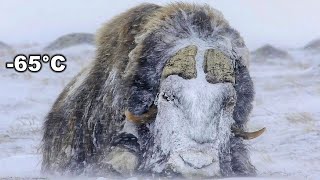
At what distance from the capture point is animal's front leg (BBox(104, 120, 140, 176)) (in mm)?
6020

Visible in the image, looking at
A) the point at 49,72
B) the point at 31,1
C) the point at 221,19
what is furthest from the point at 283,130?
the point at 31,1

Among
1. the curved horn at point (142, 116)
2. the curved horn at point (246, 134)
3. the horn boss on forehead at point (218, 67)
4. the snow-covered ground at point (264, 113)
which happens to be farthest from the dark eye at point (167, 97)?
the snow-covered ground at point (264, 113)

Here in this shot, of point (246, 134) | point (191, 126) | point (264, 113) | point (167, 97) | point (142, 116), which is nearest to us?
point (191, 126)

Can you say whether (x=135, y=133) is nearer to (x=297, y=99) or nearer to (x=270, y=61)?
(x=297, y=99)

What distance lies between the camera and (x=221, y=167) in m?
5.88

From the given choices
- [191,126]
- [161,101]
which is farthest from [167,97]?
[191,126]

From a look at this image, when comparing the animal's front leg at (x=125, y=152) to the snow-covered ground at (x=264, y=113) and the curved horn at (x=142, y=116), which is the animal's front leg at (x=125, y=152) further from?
the snow-covered ground at (x=264, y=113)

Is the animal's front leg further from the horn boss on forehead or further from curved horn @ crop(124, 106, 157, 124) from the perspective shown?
the horn boss on forehead

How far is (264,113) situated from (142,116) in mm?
4806

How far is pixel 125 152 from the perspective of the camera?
6.16 metres

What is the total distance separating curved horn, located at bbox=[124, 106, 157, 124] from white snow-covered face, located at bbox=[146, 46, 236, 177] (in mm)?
57

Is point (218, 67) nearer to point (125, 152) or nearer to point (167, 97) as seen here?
point (167, 97)

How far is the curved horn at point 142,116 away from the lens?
20.0 ft

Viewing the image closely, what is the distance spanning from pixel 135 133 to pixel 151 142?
196 millimetres
